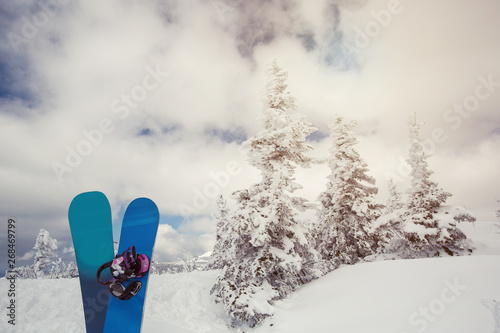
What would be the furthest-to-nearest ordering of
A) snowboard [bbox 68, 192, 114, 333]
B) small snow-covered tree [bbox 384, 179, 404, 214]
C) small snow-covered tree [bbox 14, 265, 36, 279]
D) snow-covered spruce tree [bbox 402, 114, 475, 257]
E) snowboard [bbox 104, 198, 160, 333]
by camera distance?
small snow-covered tree [bbox 384, 179, 404, 214], small snow-covered tree [bbox 14, 265, 36, 279], snow-covered spruce tree [bbox 402, 114, 475, 257], snowboard [bbox 68, 192, 114, 333], snowboard [bbox 104, 198, 160, 333]

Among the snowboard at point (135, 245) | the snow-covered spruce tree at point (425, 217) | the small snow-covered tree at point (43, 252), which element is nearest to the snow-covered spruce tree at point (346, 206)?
the snow-covered spruce tree at point (425, 217)

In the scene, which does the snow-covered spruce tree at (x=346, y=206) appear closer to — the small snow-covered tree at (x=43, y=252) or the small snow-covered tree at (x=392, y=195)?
the small snow-covered tree at (x=392, y=195)

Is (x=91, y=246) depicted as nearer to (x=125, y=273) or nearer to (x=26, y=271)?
(x=125, y=273)

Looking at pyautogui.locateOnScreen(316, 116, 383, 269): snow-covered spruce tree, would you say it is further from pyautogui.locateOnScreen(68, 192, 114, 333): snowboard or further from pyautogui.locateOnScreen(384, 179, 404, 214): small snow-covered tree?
pyautogui.locateOnScreen(384, 179, 404, 214): small snow-covered tree

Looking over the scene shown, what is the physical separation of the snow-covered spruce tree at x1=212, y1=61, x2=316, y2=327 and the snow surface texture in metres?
0.95

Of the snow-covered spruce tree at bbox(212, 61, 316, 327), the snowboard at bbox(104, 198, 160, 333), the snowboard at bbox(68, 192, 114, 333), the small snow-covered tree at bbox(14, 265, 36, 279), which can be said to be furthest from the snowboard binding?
the small snow-covered tree at bbox(14, 265, 36, 279)

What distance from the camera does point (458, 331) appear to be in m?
5.30

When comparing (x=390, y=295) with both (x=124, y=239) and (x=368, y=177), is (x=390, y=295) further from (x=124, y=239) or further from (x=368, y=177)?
(x=368, y=177)

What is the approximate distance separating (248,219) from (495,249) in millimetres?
28330

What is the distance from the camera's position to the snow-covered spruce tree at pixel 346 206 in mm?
15828

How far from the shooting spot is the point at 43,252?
27.4 meters

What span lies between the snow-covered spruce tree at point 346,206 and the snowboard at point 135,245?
12405mm

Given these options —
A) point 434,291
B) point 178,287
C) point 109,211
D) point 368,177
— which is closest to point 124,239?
point 109,211

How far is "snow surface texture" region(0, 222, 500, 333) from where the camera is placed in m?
6.16
